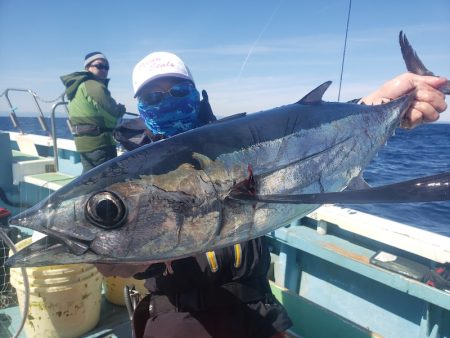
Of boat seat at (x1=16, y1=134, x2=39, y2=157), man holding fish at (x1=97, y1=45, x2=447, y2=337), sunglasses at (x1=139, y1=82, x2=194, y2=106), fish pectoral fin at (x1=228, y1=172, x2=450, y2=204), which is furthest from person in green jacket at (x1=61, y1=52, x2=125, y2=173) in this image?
fish pectoral fin at (x1=228, y1=172, x2=450, y2=204)

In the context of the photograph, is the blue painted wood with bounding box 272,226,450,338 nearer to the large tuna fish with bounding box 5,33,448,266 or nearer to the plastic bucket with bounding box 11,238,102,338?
the large tuna fish with bounding box 5,33,448,266

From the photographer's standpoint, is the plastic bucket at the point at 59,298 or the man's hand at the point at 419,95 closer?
the man's hand at the point at 419,95

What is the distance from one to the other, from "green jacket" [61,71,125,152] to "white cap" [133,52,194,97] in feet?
11.7

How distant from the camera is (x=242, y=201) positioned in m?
1.33

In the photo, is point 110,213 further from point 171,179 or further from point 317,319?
point 317,319

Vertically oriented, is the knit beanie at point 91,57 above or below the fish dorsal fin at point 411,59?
above

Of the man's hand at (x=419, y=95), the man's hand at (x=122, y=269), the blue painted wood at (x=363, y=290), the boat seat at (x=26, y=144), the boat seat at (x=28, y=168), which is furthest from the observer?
the boat seat at (x=26, y=144)

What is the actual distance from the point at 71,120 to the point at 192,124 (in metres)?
4.19

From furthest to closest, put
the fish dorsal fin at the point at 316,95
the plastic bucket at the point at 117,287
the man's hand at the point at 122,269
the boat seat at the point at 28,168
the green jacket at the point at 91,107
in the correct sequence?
the boat seat at the point at 28,168, the green jacket at the point at 91,107, the plastic bucket at the point at 117,287, the fish dorsal fin at the point at 316,95, the man's hand at the point at 122,269

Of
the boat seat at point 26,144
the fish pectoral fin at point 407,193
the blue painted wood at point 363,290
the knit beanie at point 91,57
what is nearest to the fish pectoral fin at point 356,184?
the fish pectoral fin at point 407,193

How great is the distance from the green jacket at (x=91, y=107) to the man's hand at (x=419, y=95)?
14.7ft

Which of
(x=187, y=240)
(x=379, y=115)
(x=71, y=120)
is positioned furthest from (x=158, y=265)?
(x=71, y=120)

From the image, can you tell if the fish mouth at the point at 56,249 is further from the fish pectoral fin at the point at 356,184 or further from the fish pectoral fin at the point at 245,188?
the fish pectoral fin at the point at 356,184

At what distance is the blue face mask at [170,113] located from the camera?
7.41ft
